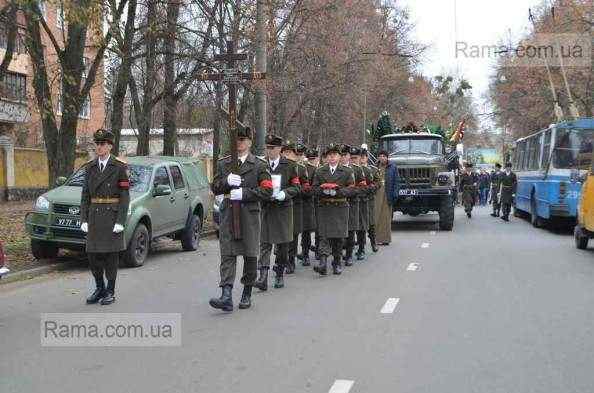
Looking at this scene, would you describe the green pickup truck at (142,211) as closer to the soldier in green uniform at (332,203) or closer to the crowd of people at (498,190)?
the soldier in green uniform at (332,203)

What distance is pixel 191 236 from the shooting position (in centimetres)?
1418

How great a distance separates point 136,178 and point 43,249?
1.91 metres

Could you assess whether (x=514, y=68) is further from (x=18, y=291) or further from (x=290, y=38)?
(x=18, y=291)

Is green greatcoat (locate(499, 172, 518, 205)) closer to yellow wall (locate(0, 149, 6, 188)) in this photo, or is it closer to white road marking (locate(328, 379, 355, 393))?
yellow wall (locate(0, 149, 6, 188))

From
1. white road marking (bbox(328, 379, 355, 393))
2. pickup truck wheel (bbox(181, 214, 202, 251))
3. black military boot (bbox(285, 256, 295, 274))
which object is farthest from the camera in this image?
pickup truck wheel (bbox(181, 214, 202, 251))

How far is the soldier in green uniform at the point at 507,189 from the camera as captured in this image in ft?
75.8

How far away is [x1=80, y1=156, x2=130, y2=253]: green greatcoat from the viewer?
329 inches

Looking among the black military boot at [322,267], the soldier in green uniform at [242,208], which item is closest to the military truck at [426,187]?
the black military boot at [322,267]

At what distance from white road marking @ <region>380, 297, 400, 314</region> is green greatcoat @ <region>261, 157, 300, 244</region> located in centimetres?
160

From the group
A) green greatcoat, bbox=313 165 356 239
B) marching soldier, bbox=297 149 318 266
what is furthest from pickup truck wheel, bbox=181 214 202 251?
green greatcoat, bbox=313 165 356 239

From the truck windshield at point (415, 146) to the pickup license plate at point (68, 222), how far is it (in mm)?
10796

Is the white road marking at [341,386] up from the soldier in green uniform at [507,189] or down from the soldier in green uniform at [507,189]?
down

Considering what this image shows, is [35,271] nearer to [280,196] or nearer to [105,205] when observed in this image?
[105,205]

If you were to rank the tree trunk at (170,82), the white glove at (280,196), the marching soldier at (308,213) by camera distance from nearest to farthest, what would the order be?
the white glove at (280,196) < the marching soldier at (308,213) < the tree trunk at (170,82)
